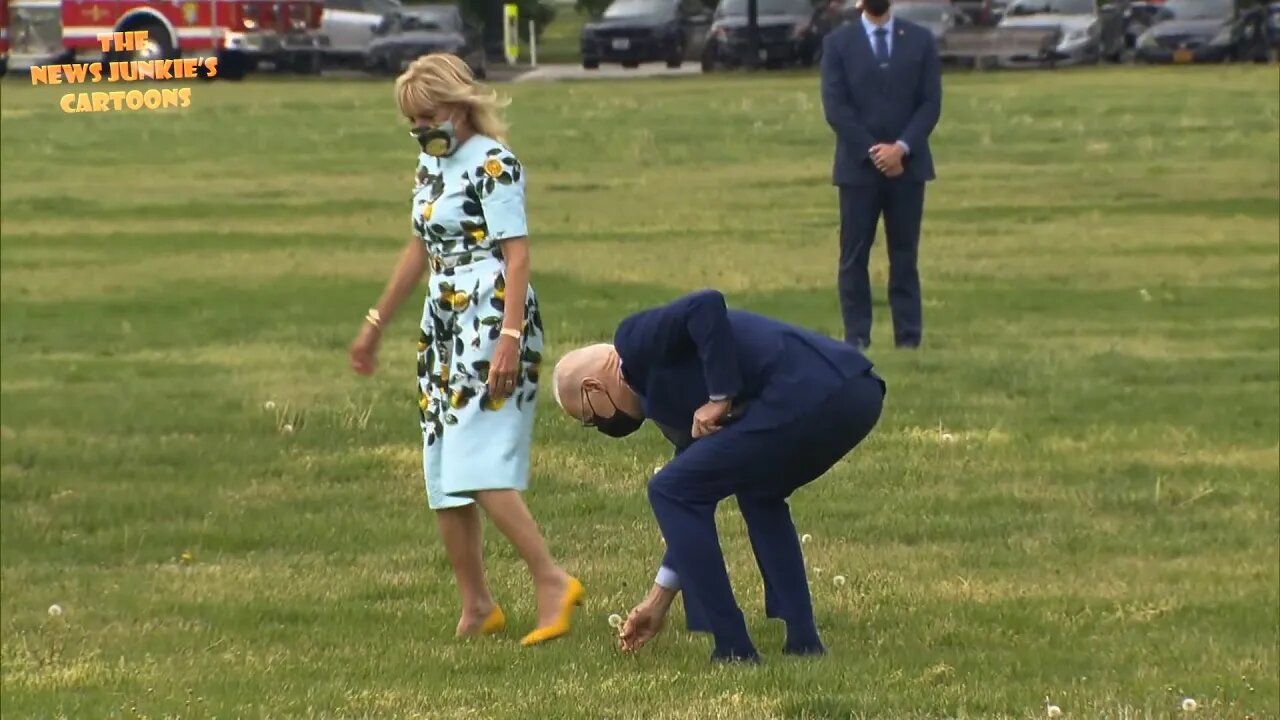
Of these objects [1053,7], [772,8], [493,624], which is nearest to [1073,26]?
[1053,7]

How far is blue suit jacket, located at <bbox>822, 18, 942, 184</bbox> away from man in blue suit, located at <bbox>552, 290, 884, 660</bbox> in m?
6.58

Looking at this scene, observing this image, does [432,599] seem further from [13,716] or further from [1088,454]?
[1088,454]

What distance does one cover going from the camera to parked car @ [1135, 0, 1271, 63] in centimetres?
4412

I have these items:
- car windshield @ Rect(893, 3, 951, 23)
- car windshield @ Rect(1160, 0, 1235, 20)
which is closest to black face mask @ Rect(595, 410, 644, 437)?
car windshield @ Rect(893, 3, 951, 23)

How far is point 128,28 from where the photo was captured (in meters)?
9.02

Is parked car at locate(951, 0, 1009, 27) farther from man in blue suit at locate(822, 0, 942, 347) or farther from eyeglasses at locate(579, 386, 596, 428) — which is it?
eyeglasses at locate(579, 386, 596, 428)

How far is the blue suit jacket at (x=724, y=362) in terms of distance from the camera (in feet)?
20.1

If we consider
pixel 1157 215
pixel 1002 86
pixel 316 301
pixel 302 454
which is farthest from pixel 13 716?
pixel 1002 86

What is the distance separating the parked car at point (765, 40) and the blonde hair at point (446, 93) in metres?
37.9

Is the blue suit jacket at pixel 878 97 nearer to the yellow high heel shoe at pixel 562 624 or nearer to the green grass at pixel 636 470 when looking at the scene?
the green grass at pixel 636 470

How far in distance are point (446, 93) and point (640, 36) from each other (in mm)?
41816

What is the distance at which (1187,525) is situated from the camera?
9547mm

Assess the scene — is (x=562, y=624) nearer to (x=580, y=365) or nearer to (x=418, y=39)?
(x=580, y=365)

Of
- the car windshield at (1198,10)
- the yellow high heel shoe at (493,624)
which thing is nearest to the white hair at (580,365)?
the yellow high heel shoe at (493,624)
